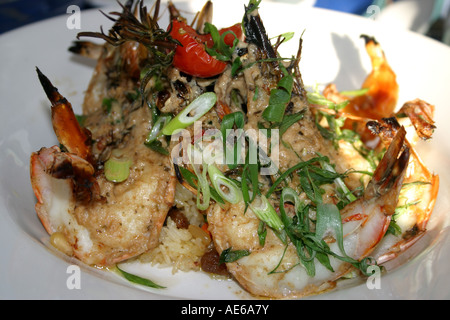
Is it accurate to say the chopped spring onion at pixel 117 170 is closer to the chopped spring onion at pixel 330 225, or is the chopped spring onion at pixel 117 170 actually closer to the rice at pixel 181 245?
the rice at pixel 181 245

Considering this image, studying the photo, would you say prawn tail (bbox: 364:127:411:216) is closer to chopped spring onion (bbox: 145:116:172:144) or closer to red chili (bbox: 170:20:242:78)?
red chili (bbox: 170:20:242:78)

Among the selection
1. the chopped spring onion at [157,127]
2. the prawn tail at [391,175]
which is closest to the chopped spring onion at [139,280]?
the chopped spring onion at [157,127]

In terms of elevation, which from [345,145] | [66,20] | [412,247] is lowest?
[412,247]

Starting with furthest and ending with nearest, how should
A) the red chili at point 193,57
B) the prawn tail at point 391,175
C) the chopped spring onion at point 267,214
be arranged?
1. the red chili at point 193,57
2. the chopped spring onion at point 267,214
3. the prawn tail at point 391,175

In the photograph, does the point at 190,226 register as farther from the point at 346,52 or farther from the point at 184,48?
the point at 346,52

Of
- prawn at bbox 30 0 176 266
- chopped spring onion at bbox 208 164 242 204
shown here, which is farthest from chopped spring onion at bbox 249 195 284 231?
prawn at bbox 30 0 176 266

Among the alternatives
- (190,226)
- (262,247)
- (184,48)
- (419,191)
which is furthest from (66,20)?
(419,191)
